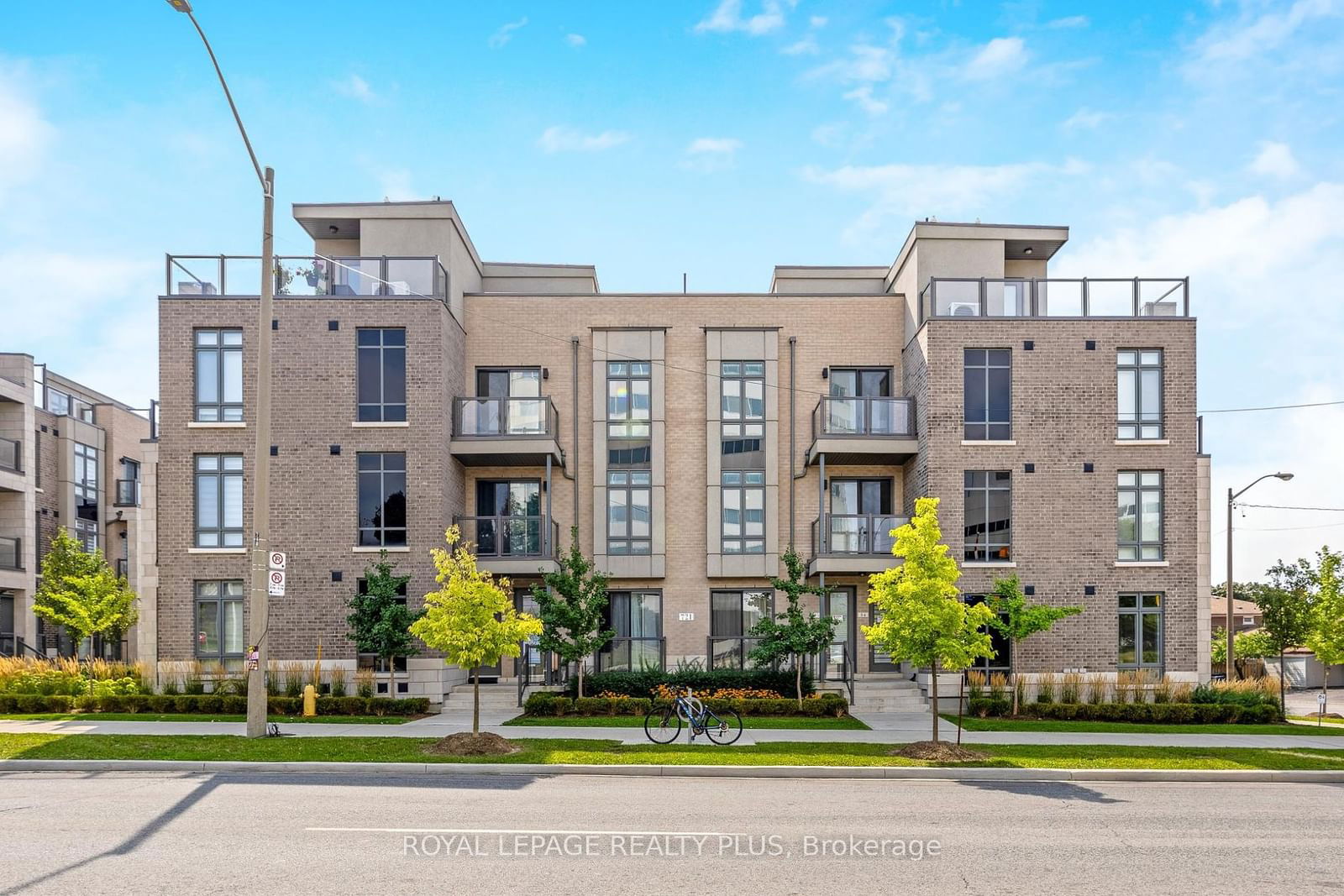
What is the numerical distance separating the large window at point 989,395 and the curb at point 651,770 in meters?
11.5

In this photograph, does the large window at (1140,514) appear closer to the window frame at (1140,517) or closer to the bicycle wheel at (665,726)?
the window frame at (1140,517)

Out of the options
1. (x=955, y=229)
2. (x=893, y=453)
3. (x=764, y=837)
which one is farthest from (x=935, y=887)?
(x=955, y=229)

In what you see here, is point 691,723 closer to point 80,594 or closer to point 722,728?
point 722,728

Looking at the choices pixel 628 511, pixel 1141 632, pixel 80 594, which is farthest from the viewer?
pixel 80 594

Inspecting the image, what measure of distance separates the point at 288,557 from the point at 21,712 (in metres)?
6.13

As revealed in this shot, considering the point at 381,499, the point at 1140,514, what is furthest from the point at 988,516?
the point at 381,499

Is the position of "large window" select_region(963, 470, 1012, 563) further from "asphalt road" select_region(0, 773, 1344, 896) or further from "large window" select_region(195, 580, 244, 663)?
"large window" select_region(195, 580, 244, 663)

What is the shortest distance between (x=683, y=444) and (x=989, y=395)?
769cm

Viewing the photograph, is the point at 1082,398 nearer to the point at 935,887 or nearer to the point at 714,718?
the point at 714,718

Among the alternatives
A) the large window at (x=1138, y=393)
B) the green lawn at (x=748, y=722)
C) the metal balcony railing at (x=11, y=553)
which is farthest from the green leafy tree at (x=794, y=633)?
the metal balcony railing at (x=11, y=553)

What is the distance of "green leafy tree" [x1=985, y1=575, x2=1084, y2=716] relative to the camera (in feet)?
75.6

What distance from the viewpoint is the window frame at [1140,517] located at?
25.3 meters

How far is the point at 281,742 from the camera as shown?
16.6m

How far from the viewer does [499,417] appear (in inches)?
1019
